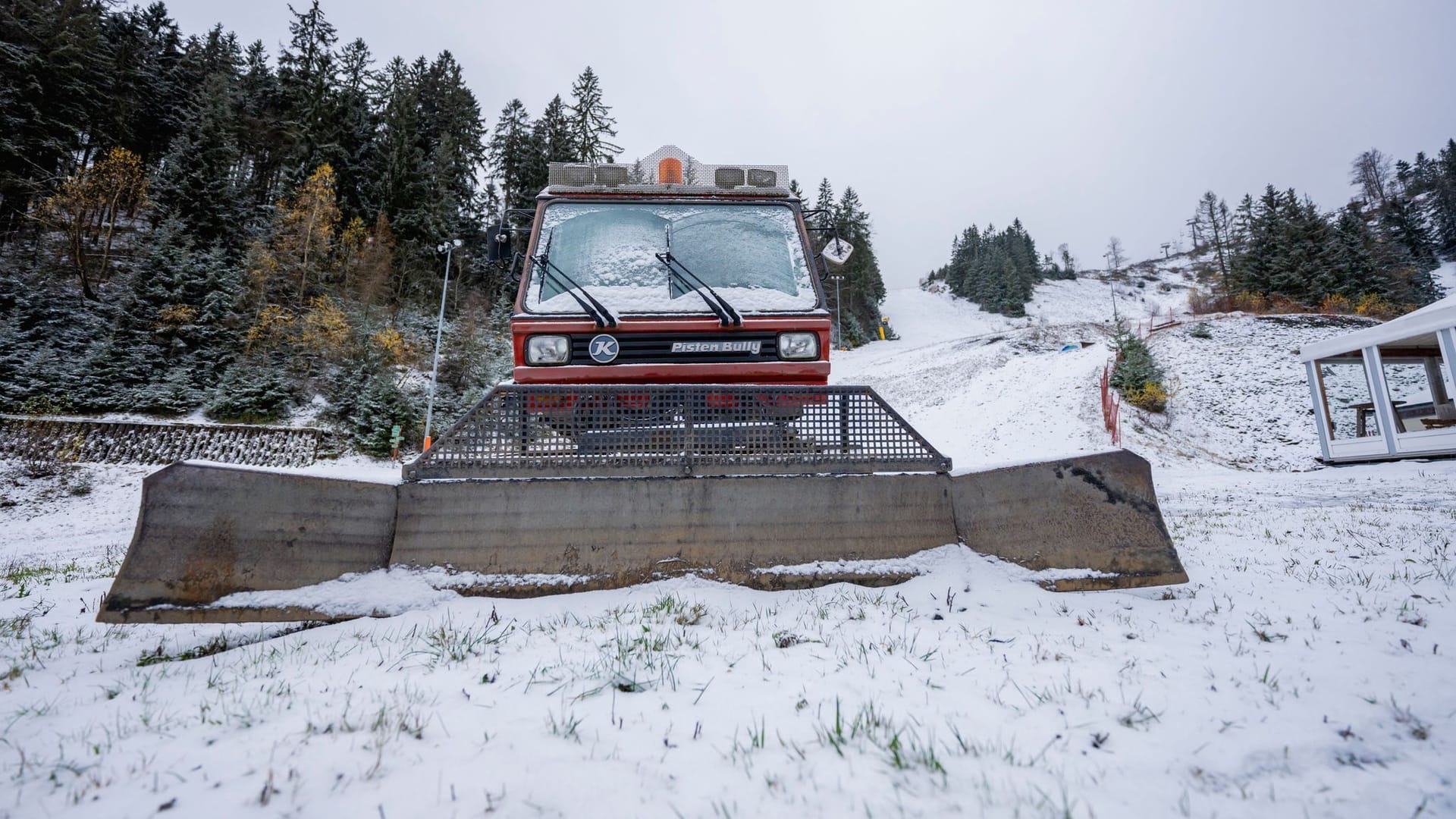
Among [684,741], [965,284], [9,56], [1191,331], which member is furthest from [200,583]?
[965,284]

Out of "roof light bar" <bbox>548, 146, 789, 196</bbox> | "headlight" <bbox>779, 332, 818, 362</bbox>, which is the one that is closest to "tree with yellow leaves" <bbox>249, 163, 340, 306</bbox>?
"roof light bar" <bbox>548, 146, 789, 196</bbox>

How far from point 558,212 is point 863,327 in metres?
56.1

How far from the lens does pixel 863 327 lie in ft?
191

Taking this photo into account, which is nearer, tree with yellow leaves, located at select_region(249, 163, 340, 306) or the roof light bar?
the roof light bar

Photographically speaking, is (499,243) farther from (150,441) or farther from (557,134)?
(557,134)

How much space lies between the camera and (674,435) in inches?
120

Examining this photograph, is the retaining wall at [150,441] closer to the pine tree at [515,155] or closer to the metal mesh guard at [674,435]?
the metal mesh guard at [674,435]

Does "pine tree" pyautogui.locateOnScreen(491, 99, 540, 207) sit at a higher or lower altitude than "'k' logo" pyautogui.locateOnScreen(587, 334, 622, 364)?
higher

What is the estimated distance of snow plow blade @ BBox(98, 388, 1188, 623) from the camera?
2.61 m

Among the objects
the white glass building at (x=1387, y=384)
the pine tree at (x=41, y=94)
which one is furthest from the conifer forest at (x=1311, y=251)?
the pine tree at (x=41, y=94)

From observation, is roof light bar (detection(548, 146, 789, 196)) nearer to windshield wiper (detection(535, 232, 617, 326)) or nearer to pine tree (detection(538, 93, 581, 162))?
windshield wiper (detection(535, 232, 617, 326))

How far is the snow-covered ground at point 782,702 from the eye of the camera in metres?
1.20

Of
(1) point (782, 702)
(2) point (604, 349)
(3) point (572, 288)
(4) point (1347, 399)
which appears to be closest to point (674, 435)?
(2) point (604, 349)

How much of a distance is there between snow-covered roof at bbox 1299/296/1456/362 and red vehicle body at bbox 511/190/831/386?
14949 millimetres
